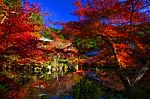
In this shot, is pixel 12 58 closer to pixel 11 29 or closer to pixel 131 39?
pixel 11 29

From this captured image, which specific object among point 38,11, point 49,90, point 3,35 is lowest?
point 49,90

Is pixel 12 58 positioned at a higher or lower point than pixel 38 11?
lower

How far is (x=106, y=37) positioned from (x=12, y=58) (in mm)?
8157

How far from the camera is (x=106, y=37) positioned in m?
11.1

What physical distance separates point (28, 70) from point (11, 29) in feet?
29.2

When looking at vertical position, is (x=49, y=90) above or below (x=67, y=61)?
below

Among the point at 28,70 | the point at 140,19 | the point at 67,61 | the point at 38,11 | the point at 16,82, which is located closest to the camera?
the point at 140,19

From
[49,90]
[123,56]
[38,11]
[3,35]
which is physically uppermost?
[38,11]

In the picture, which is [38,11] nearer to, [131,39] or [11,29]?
[11,29]

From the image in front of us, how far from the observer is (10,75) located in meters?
17.2

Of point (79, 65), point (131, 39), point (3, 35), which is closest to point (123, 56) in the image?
point (131, 39)

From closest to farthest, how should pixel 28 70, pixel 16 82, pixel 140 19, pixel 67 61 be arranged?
pixel 140 19 → pixel 16 82 → pixel 28 70 → pixel 67 61

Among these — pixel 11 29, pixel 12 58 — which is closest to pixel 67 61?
pixel 12 58

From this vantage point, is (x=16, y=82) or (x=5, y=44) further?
(x=16, y=82)
